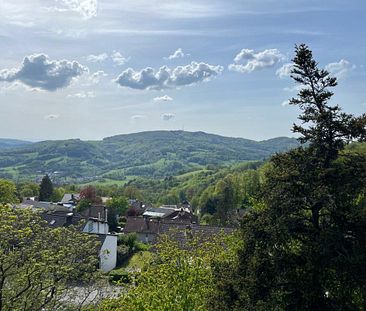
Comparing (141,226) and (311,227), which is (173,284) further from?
(141,226)

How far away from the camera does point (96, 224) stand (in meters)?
59.0

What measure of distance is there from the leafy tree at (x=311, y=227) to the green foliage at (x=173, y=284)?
5.15 feet

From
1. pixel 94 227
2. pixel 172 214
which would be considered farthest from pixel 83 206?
pixel 172 214

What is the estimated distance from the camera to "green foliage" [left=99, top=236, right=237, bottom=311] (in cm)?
1558

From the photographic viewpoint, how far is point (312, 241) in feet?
46.1

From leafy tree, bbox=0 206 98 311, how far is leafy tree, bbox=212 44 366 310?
5469 millimetres

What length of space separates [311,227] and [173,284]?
6026 millimetres

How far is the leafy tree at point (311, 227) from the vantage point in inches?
532

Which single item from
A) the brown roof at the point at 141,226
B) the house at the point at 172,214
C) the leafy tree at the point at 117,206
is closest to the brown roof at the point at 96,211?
the leafy tree at the point at 117,206

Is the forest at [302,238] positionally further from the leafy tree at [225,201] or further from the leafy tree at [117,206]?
the leafy tree at [225,201]

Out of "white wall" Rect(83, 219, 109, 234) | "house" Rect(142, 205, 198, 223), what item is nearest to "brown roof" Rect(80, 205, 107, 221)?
A: "white wall" Rect(83, 219, 109, 234)

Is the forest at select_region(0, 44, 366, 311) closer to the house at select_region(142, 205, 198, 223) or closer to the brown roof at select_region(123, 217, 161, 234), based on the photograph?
the brown roof at select_region(123, 217, 161, 234)

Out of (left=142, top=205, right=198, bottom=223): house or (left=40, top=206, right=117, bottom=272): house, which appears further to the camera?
(left=142, top=205, right=198, bottom=223): house

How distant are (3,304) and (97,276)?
352 cm
